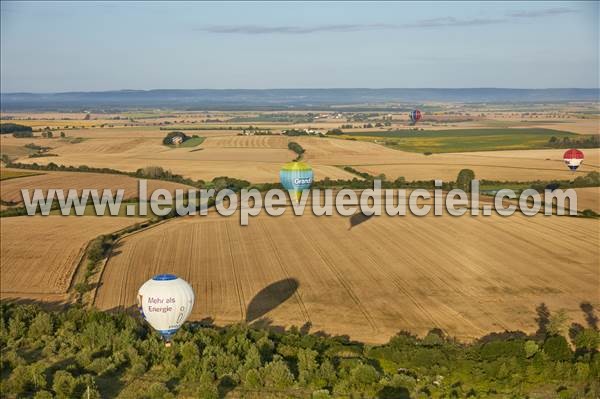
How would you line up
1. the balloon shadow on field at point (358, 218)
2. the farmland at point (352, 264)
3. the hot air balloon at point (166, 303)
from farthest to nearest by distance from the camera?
1. the balloon shadow on field at point (358, 218)
2. the farmland at point (352, 264)
3. the hot air balloon at point (166, 303)

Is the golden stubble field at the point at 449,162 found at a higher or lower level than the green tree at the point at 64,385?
higher

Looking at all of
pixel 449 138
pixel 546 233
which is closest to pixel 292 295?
pixel 546 233

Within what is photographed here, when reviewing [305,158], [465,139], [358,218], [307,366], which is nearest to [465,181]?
[358,218]

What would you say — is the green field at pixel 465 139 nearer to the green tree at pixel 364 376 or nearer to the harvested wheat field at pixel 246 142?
the harvested wheat field at pixel 246 142

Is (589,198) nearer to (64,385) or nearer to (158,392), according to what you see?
(158,392)

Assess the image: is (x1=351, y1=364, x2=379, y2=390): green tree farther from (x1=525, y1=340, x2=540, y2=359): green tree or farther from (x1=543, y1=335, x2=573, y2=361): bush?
(x1=543, y1=335, x2=573, y2=361): bush

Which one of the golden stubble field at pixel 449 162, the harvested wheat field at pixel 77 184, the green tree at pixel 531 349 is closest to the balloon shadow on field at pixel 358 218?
the harvested wheat field at pixel 77 184

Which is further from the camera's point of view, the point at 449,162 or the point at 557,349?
the point at 449,162
